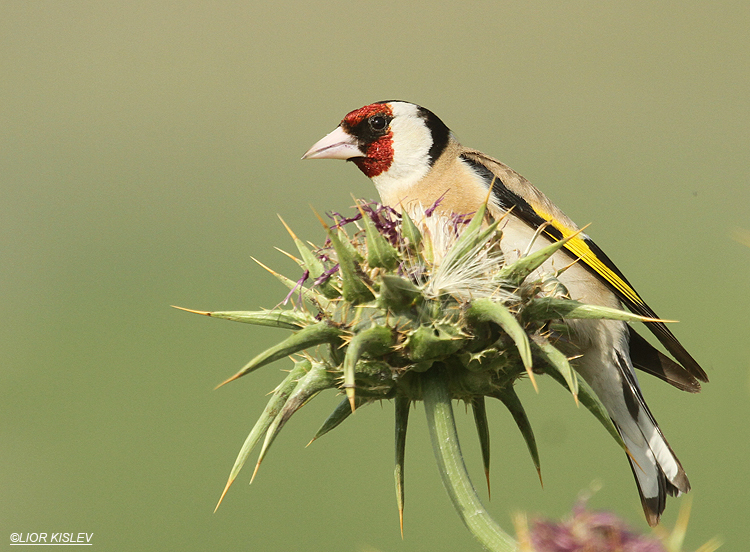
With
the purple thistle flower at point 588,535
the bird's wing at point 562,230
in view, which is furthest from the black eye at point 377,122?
the purple thistle flower at point 588,535

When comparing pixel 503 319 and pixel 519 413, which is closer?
pixel 503 319

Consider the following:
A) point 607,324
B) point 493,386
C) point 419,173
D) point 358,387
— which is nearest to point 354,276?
point 358,387

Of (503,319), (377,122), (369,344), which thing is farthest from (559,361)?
(377,122)

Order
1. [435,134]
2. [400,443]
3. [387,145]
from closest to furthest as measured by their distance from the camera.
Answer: [400,443]
[387,145]
[435,134]

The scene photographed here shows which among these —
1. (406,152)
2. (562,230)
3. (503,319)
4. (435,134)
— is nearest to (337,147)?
(406,152)

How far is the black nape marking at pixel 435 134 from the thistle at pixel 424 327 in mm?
2424

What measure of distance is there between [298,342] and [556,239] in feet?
8.16

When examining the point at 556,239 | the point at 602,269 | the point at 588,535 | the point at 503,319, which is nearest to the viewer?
the point at 588,535

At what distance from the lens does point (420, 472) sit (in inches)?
557

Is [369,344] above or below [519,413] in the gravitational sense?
above

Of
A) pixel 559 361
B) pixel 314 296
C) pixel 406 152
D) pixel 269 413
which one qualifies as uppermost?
pixel 406 152

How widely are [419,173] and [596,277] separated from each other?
138cm

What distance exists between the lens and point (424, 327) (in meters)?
2.68

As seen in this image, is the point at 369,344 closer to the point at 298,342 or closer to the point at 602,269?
the point at 298,342
